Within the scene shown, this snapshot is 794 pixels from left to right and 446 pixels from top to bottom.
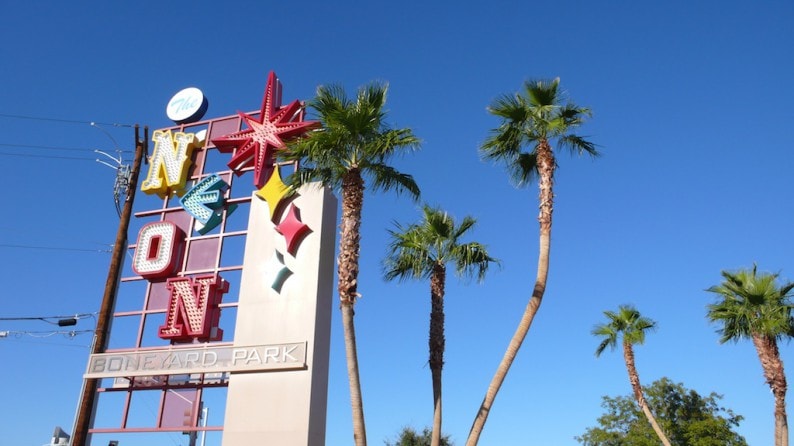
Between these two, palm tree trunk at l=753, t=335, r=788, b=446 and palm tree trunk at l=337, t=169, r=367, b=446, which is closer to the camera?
palm tree trunk at l=337, t=169, r=367, b=446

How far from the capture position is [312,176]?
60.5 feet

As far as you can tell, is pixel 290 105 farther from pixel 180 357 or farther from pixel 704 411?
pixel 704 411

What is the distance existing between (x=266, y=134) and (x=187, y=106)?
5227mm

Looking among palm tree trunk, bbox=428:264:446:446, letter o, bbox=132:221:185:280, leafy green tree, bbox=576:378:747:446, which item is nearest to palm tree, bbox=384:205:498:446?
palm tree trunk, bbox=428:264:446:446

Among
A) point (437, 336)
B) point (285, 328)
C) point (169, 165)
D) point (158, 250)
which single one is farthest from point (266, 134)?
point (437, 336)

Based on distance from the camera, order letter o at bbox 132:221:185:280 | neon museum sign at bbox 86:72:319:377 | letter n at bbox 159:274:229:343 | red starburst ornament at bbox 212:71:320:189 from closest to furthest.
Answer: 1. neon museum sign at bbox 86:72:319:377
2. letter n at bbox 159:274:229:343
3. red starburst ornament at bbox 212:71:320:189
4. letter o at bbox 132:221:185:280

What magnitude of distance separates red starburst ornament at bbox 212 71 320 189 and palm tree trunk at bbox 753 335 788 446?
722 inches

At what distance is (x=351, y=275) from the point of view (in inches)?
636

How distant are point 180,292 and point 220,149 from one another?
5282mm

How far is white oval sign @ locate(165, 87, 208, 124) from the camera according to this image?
25.3m

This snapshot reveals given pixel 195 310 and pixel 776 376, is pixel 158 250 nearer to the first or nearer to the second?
pixel 195 310

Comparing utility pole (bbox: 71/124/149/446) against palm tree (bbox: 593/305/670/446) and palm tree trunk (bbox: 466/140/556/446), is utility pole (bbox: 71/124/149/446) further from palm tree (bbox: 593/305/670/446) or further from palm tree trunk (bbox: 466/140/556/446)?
palm tree (bbox: 593/305/670/446)

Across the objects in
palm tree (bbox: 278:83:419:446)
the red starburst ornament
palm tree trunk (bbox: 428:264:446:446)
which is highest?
the red starburst ornament

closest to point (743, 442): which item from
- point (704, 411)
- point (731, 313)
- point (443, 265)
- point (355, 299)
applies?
point (704, 411)
